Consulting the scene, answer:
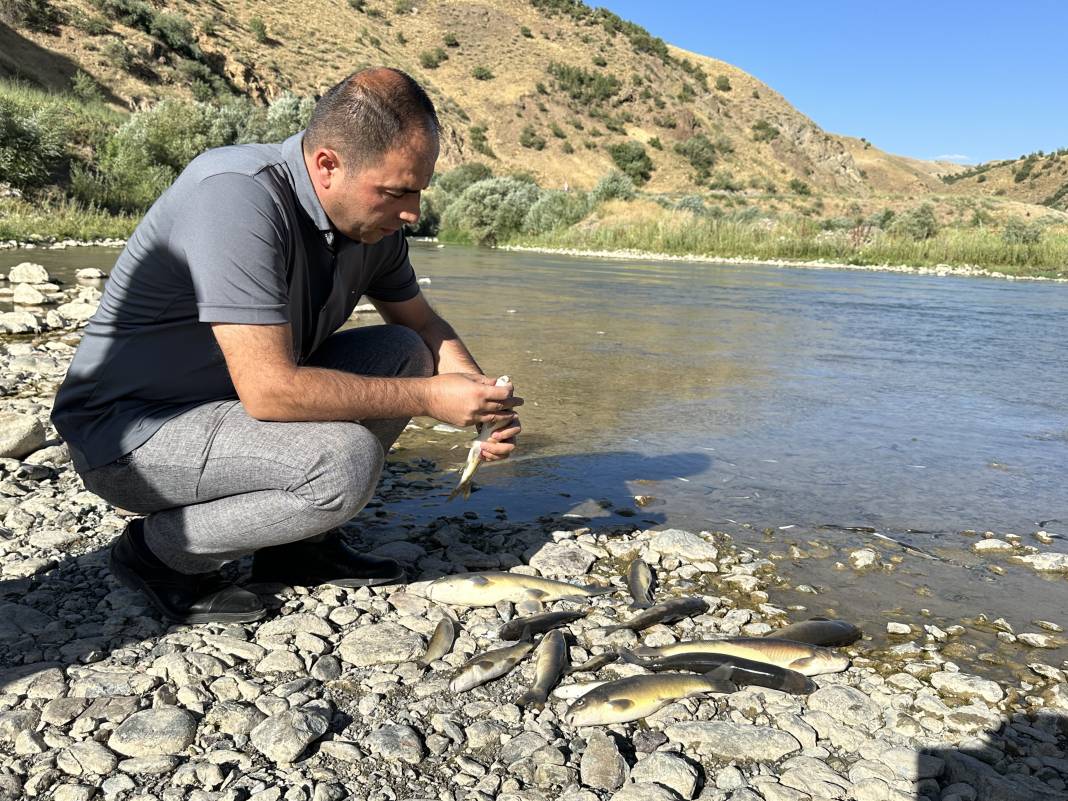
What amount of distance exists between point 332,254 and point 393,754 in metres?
1.50

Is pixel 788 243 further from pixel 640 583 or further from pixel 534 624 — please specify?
pixel 534 624

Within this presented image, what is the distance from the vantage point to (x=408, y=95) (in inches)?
95.9

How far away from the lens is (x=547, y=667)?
238 centimetres

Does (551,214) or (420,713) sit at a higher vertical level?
(551,214)

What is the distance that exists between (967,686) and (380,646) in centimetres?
167

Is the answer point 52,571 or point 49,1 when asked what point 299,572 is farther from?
point 49,1

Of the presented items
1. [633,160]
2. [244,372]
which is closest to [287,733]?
[244,372]

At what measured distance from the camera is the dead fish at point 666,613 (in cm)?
270

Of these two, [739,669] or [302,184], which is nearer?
[739,669]

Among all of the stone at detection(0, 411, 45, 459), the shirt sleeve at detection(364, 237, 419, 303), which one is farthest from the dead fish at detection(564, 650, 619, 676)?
the stone at detection(0, 411, 45, 459)

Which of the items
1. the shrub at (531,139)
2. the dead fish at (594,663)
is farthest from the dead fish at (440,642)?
the shrub at (531,139)

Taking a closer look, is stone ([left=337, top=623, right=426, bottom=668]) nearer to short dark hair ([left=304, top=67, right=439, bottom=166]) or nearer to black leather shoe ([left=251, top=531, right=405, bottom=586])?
black leather shoe ([left=251, top=531, right=405, bottom=586])

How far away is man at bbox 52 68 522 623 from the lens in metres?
2.34

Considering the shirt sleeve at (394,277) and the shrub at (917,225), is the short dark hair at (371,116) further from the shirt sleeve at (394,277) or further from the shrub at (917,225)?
the shrub at (917,225)
